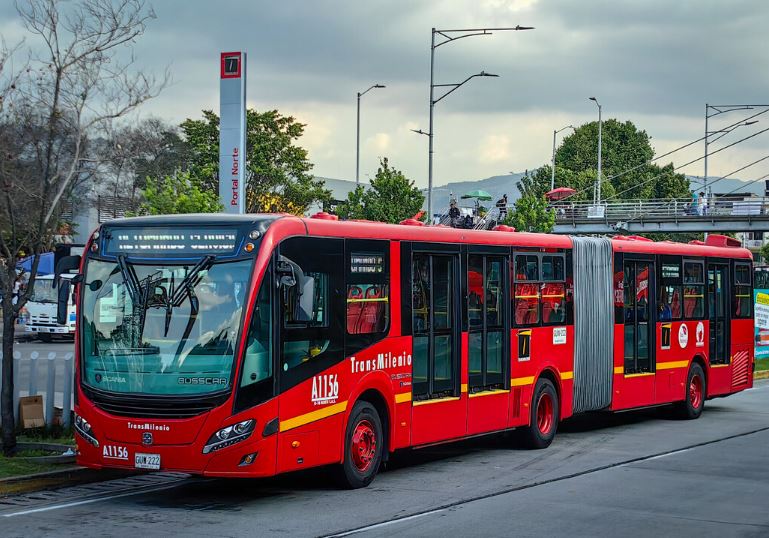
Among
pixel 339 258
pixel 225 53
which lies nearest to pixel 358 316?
pixel 339 258

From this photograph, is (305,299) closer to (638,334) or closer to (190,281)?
(190,281)

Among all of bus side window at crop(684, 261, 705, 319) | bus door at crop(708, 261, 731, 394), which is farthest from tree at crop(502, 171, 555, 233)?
bus side window at crop(684, 261, 705, 319)

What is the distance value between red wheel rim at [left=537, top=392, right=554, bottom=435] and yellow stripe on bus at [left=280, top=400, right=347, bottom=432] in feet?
17.5

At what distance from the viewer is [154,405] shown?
12133 mm

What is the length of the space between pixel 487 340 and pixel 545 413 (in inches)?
85.1

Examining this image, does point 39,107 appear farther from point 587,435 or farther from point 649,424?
point 649,424

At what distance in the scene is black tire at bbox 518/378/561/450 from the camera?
17.6 m

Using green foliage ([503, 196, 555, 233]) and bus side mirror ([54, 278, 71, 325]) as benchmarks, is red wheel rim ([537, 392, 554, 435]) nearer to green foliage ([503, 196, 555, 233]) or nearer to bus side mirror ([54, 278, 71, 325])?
bus side mirror ([54, 278, 71, 325])

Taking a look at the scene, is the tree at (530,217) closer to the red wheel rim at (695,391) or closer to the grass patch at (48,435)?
the red wheel rim at (695,391)

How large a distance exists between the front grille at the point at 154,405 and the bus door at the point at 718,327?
13757mm

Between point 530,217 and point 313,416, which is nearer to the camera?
point 313,416

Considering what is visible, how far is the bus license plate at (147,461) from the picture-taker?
39.5ft

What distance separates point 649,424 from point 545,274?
4.83 metres

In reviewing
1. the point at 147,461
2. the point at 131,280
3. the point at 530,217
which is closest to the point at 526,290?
the point at 131,280
